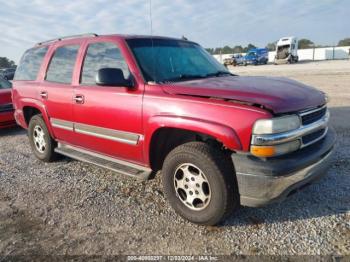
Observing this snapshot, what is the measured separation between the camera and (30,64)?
227 inches

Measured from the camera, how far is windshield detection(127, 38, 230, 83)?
12.3 ft

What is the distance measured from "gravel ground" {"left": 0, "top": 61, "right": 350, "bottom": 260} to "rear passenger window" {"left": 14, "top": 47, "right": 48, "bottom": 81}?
191 centimetres

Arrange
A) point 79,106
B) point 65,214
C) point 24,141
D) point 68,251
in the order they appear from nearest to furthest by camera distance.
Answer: point 68,251, point 65,214, point 79,106, point 24,141

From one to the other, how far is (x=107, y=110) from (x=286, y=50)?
4174cm

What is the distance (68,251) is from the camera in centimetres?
300

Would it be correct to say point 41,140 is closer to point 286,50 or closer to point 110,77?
point 110,77

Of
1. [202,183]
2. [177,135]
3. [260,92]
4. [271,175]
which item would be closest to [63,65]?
[177,135]

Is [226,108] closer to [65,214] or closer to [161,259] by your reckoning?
[161,259]

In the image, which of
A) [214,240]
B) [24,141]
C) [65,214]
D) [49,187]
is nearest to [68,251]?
[65,214]

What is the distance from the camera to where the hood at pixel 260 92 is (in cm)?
289

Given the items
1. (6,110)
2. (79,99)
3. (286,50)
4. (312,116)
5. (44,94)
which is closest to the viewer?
(312,116)

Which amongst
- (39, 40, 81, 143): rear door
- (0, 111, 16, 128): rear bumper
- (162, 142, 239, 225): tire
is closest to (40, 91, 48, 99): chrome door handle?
(39, 40, 81, 143): rear door

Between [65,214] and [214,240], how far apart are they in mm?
1762

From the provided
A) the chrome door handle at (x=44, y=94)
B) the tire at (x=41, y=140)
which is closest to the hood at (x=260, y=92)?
the chrome door handle at (x=44, y=94)
